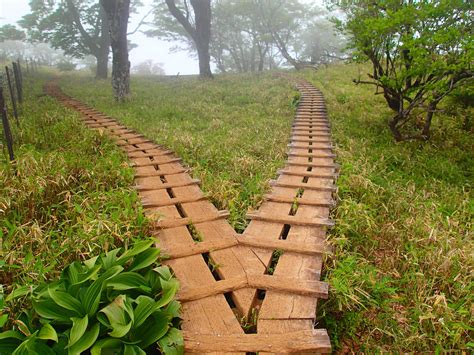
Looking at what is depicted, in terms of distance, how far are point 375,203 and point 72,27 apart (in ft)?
82.1

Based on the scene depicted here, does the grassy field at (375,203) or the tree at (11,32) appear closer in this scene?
the grassy field at (375,203)

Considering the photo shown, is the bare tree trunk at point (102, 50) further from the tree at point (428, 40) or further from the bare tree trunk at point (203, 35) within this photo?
the tree at point (428, 40)

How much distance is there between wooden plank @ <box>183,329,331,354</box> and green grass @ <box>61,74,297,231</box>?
69.0 inches

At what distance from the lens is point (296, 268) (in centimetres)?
321

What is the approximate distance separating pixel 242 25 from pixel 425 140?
27.5 m

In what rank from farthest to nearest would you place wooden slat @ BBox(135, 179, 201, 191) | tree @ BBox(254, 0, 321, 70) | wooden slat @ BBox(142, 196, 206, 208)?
tree @ BBox(254, 0, 321, 70) → wooden slat @ BBox(135, 179, 201, 191) → wooden slat @ BBox(142, 196, 206, 208)

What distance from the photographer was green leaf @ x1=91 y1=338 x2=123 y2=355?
2157 mm

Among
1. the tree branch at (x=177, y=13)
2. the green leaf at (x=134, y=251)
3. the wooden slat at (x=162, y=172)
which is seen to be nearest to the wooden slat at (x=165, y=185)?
the wooden slat at (x=162, y=172)

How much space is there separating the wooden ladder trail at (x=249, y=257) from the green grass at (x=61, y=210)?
0.37 meters

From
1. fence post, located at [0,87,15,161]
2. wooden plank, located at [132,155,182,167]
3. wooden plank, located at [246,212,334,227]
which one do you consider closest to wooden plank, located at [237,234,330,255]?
wooden plank, located at [246,212,334,227]

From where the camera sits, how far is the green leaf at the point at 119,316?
86.6 inches

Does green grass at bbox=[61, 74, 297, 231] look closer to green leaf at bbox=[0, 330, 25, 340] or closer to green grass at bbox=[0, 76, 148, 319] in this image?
green grass at bbox=[0, 76, 148, 319]

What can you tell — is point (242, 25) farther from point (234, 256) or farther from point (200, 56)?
point (234, 256)

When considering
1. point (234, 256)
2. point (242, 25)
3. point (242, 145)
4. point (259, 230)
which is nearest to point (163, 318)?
point (234, 256)
